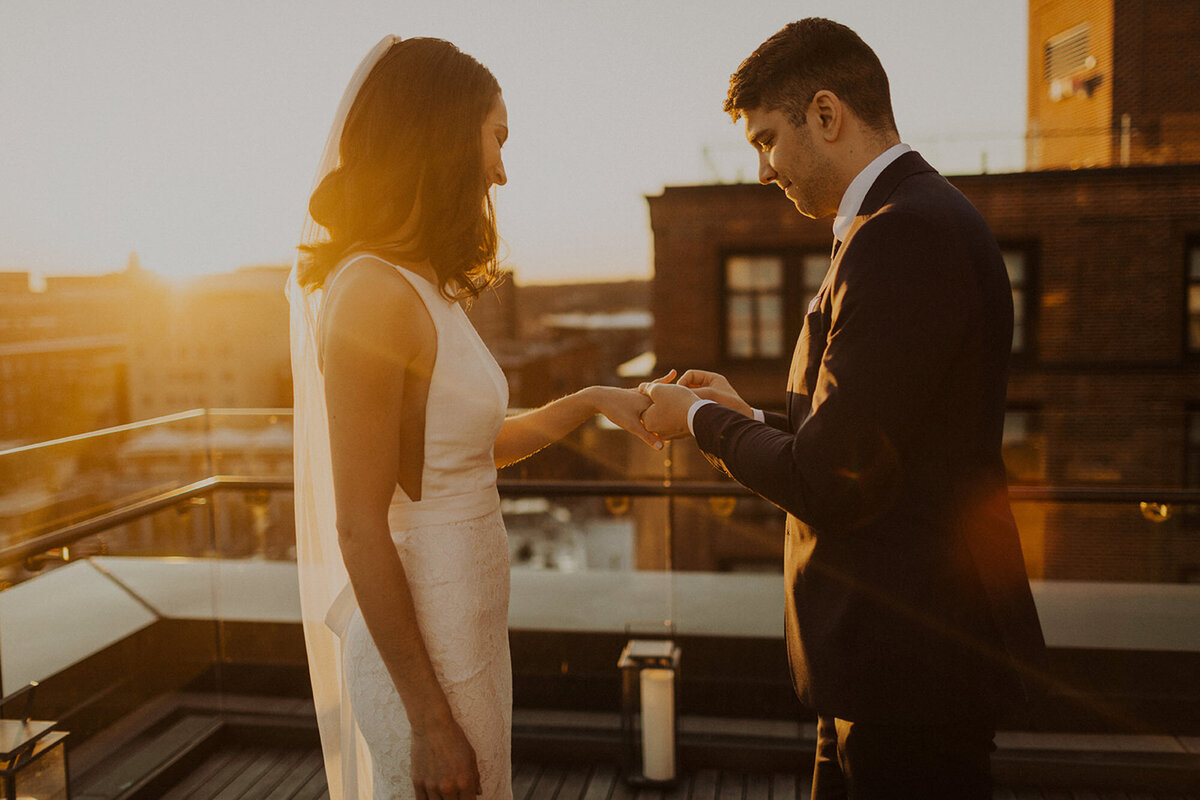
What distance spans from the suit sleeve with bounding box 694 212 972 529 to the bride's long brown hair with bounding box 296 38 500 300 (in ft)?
1.79

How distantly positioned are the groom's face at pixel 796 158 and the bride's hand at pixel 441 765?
918 millimetres

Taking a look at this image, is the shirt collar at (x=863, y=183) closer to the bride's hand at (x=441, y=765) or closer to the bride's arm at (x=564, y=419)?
the bride's arm at (x=564, y=419)

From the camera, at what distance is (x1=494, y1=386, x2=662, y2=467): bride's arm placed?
1705mm

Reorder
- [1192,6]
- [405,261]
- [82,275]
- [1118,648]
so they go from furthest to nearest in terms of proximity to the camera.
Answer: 1. [82,275]
2. [1192,6]
3. [1118,648]
4. [405,261]

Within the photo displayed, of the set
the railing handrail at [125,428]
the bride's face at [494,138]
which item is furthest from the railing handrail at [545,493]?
the bride's face at [494,138]

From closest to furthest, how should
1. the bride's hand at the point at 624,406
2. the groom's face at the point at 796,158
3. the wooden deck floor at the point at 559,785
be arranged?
1. the groom's face at the point at 796,158
2. the bride's hand at the point at 624,406
3. the wooden deck floor at the point at 559,785

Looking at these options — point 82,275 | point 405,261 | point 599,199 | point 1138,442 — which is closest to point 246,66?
point 405,261

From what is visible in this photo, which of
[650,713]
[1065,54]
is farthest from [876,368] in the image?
[1065,54]

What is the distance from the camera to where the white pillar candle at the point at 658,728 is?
2.98 meters

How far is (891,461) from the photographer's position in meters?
1.11

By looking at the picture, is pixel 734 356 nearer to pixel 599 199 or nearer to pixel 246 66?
pixel 599 199

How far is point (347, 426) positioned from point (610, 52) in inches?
210

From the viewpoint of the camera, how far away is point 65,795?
88.1 inches

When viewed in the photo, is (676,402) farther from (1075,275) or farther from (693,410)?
(1075,275)
